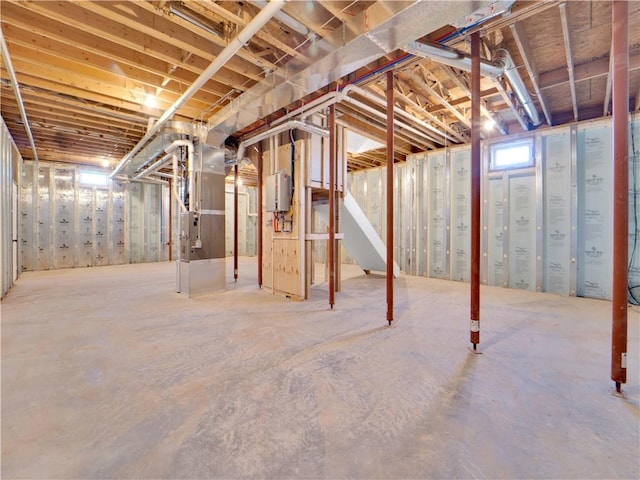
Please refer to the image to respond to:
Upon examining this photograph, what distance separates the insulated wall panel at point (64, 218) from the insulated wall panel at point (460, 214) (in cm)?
979

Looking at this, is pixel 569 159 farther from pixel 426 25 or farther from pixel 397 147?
pixel 426 25

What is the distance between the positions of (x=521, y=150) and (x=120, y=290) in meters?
7.55

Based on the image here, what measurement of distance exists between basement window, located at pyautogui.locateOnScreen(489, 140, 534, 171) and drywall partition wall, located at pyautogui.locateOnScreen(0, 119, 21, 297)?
8111 millimetres

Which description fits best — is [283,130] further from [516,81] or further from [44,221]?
[44,221]

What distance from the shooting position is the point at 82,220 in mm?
7934

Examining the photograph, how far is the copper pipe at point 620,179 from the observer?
1.83 m

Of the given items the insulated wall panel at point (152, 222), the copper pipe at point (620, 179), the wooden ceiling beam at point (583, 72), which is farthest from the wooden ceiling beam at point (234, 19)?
the insulated wall panel at point (152, 222)

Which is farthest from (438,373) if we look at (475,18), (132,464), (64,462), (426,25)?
(475,18)

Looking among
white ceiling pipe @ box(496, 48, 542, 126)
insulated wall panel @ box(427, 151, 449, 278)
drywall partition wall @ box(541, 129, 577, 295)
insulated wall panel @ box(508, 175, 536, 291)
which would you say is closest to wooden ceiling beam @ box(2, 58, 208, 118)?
white ceiling pipe @ box(496, 48, 542, 126)

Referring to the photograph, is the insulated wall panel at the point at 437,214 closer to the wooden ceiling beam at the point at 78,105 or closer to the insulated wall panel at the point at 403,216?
the insulated wall panel at the point at 403,216

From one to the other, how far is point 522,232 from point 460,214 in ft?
3.87

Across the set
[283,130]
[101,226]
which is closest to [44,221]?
[101,226]

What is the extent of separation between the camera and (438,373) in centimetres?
210

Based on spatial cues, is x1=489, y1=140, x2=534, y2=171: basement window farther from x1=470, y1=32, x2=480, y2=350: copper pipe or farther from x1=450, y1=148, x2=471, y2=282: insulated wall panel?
x1=470, y1=32, x2=480, y2=350: copper pipe
